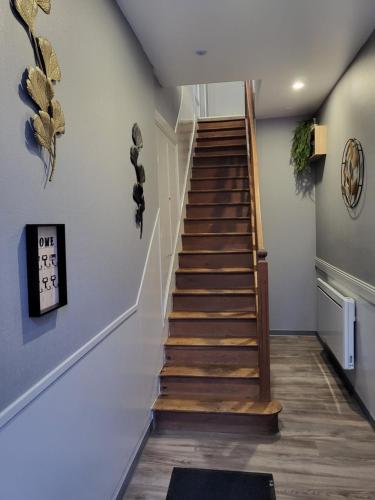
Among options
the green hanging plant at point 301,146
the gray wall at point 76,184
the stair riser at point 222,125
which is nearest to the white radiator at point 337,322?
the green hanging plant at point 301,146

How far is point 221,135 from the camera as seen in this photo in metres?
5.49

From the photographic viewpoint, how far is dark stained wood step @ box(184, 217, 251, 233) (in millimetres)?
4293

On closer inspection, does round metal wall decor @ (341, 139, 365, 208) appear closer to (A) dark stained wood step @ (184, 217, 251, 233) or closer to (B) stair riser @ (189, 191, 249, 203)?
(A) dark stained wood step @ (184, 217, 251, 233)

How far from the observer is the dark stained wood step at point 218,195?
4.62m

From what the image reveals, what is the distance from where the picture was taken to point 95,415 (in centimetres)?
169

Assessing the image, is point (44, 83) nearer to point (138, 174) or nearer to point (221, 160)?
point (138, 174)

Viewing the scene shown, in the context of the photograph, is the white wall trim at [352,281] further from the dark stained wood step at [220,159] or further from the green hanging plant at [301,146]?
the dark stained wood step at [220,159]

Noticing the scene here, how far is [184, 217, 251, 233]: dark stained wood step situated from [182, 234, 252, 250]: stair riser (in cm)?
18

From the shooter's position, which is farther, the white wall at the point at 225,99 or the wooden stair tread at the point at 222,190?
the white wall at the point at 225,99

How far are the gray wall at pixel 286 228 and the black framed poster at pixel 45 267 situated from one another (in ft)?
11.7

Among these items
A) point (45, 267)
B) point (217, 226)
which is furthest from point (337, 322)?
point (45, 267)

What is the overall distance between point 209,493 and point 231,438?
724 millimetres

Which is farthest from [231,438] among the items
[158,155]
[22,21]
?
[22,21]

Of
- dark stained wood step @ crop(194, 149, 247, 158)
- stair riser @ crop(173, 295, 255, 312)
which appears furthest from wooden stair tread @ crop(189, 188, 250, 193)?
stair riser @ crop(173, 295, 255, 312)
